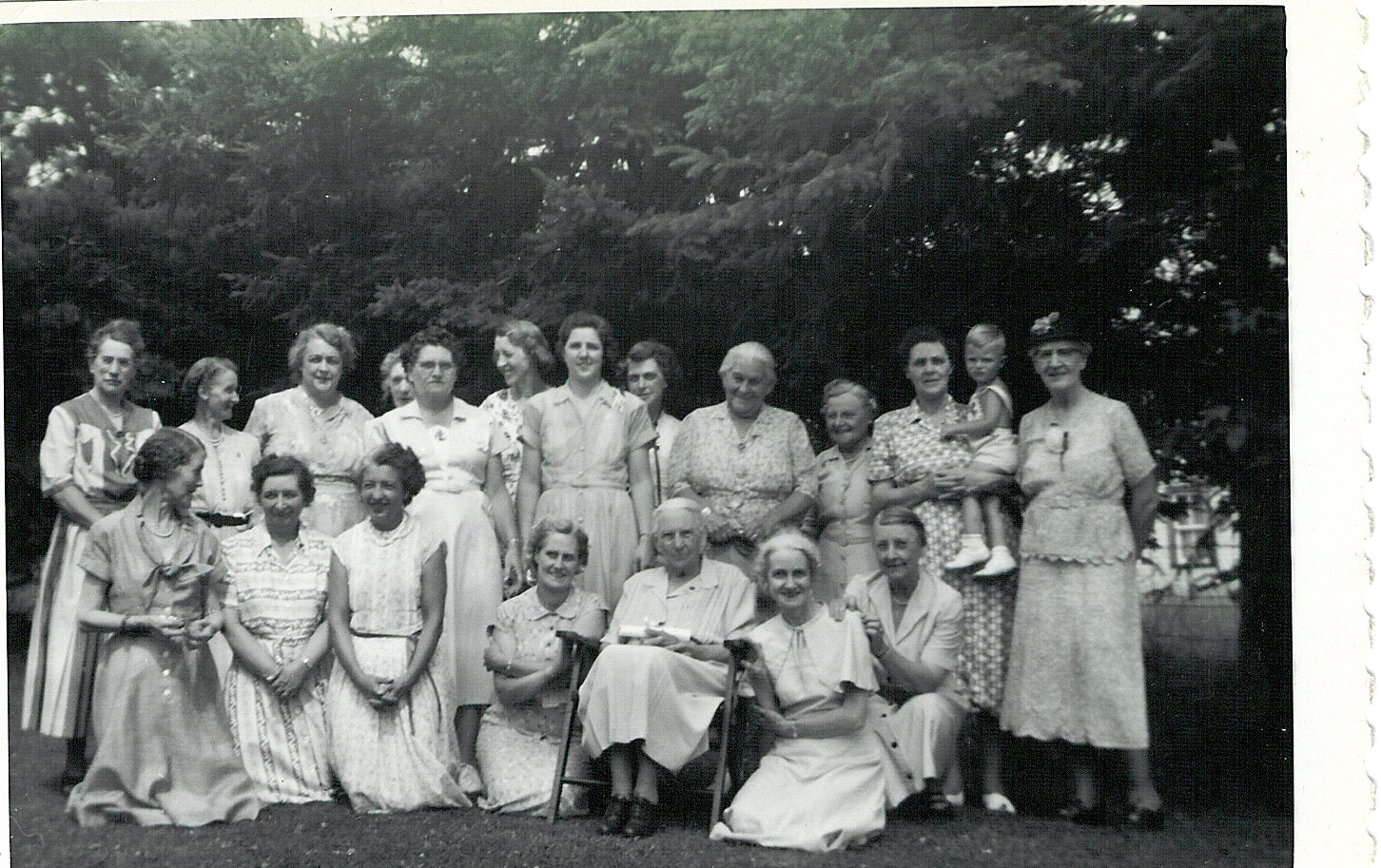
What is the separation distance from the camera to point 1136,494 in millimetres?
5438

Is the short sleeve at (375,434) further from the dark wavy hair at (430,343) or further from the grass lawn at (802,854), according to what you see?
the grass lawn at (802,854)

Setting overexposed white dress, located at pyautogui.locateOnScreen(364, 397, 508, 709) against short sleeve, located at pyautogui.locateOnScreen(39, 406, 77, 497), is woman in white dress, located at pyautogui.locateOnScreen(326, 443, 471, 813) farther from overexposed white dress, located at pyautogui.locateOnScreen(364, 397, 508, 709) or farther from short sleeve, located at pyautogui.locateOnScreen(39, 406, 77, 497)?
short sleeve, located at pyautogui.locateOnScreen(39, 406, 77, 497)

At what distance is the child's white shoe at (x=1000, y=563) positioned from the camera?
547 cm

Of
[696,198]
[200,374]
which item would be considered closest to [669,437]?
[696,198]

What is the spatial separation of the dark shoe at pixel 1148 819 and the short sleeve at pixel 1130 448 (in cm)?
124

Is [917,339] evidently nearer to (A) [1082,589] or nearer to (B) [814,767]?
(A) [1082,589]

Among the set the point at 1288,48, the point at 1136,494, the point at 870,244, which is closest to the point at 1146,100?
the point at 1288,48

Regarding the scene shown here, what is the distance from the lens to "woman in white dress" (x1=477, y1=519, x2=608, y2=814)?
18.1 feet

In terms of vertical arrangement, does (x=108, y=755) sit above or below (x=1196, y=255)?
below

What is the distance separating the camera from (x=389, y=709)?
5.63m

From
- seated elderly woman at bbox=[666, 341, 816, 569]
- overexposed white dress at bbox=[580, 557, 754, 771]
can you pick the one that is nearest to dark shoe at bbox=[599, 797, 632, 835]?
overexposed white dress at bbox=[580, 557, 754, 771]

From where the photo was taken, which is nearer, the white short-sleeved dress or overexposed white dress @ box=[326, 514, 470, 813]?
overexposed white dress @ box=[326, 514, 470, 813]

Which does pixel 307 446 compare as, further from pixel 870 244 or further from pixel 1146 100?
pixel 1146 100

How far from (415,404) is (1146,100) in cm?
325
